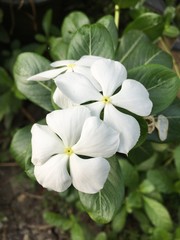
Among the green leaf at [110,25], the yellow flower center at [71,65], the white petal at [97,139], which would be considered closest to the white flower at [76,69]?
the yellow flower center at [71,65]

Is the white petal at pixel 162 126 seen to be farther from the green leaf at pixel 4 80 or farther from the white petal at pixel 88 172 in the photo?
the green leaf at pixel 4 80

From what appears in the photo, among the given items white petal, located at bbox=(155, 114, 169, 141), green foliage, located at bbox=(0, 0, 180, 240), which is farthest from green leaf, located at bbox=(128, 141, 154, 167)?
white petal, located at bbox=(155, 114, 169, 141)

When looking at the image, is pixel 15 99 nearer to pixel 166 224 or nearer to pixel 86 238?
pixel 86 238

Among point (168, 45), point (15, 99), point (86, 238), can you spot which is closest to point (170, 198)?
point (86, 238)

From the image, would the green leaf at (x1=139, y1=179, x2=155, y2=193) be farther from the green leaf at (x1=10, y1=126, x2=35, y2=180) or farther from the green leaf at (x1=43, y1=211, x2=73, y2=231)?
the green leaf at (x1=10, y1=126, x2=35, y2=180)

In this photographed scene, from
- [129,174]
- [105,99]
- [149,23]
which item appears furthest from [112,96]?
[129,174]

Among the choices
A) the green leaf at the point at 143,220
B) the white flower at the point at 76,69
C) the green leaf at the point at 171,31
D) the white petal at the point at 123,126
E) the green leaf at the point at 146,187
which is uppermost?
the white flower at the point at 76,69
